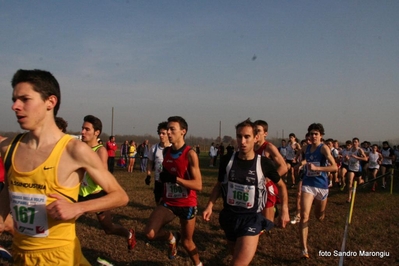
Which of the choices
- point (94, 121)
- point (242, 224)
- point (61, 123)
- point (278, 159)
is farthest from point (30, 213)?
point (61, 123)

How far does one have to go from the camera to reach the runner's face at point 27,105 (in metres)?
2.13

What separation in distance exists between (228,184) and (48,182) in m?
2.41

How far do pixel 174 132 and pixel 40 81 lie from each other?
119 inches

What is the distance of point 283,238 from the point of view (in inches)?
269

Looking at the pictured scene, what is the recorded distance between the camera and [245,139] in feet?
13.5

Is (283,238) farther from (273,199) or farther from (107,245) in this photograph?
(107,245)

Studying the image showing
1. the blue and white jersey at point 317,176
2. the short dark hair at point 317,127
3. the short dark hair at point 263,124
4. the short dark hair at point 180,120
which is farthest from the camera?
the short dark hair at point 317,127

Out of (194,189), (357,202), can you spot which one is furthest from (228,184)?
(357,202)

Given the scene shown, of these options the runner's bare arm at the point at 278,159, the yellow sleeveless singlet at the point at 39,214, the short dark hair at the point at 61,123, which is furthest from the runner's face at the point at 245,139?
the short dark hair at the point at 61,123

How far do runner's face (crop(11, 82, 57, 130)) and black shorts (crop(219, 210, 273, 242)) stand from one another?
250cm

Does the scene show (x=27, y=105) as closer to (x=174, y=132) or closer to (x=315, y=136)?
(x=174, y=132)

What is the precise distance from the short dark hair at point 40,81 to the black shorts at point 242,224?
2.48 metres

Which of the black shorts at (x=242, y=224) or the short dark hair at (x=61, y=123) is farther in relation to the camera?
the short dark hair at (x=61, y=123)

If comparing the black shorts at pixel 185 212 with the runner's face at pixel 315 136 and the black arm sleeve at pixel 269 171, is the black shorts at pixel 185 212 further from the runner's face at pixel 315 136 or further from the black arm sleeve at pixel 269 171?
the runner's face at pixel 315 136
